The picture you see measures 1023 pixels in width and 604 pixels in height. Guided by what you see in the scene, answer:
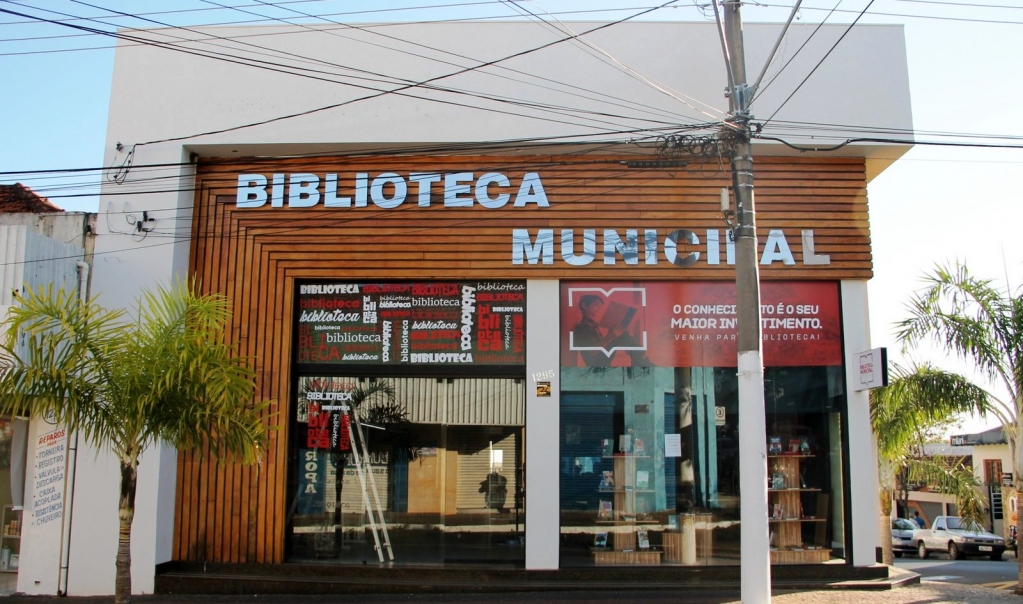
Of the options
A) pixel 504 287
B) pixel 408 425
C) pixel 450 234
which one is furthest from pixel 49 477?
pixel 504 287

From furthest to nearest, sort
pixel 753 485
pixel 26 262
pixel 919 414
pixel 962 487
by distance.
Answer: pixel 962 487, pixel 919 414, pixel 26 262, pixel 753 485

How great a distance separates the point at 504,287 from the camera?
12.8m

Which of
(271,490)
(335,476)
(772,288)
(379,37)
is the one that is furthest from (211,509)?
(772,288)

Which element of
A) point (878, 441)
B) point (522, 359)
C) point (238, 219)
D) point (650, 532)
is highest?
point (238, 219)

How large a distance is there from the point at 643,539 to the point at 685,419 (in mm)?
1813

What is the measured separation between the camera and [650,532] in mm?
12445

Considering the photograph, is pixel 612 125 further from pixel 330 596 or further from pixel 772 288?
pixel 330 596

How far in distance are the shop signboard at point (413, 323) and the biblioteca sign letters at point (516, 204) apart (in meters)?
0.86

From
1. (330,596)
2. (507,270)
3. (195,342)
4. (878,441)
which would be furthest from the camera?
(878,441)

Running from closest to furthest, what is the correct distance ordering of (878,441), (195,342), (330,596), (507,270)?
(195,342) → (330,596) → (507,270) → (878,441)

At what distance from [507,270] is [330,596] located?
202 inches

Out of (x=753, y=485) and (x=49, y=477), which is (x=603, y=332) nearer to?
(x=753, y=485)

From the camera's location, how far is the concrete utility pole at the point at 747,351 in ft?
29.9

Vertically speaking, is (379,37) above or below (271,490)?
above
